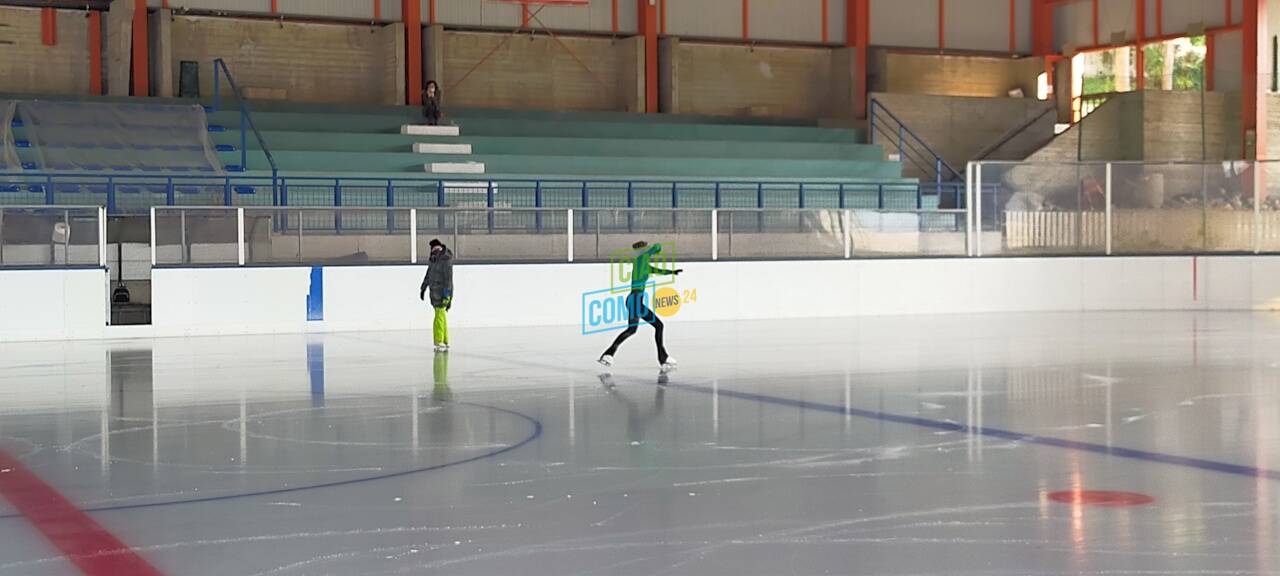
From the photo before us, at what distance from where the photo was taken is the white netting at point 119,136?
3009cm

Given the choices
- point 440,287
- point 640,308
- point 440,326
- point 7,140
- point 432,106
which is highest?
point 432,106

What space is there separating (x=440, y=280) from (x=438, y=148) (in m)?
13.6

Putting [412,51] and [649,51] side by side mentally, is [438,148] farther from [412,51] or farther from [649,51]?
[649,51]

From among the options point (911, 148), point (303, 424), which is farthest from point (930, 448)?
point (911, 148)

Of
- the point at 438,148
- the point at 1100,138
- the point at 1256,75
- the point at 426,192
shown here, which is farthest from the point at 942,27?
the point at 426,192

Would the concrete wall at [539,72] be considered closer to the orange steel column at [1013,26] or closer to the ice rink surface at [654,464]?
the orange steel column at [1013,26]

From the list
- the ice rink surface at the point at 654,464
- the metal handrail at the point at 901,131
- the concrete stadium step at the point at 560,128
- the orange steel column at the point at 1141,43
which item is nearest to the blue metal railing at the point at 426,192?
the concrete stadium step at the point at 560,128

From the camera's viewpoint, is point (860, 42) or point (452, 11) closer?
point (452, 11)

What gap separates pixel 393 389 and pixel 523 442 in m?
4.36

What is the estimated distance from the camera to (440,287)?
20.6m

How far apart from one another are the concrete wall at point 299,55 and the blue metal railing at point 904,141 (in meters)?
11.8

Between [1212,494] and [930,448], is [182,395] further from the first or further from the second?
[1212,494]

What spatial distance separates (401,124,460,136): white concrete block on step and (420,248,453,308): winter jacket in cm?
1457

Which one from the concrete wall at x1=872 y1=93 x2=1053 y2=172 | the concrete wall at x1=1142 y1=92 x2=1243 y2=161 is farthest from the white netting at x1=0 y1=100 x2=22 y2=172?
the concrete wall at x1=1142 y1=92 x2=1243 y2=161
